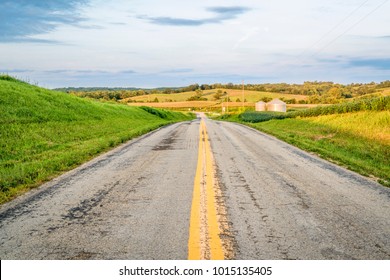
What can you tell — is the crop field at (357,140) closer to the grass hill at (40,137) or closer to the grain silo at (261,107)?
the grass hill at (40,137)

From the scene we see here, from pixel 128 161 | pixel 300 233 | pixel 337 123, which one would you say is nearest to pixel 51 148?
pixel 128 161

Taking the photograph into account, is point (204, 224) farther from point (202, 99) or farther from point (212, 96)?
point (212, 96)

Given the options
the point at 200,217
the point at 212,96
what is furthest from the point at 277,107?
the point at 200,217

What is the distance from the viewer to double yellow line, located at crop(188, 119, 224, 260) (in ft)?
12.5

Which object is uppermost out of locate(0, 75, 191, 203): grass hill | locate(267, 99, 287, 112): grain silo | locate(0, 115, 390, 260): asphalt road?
locate(267, 99, 287, 112): grain silo

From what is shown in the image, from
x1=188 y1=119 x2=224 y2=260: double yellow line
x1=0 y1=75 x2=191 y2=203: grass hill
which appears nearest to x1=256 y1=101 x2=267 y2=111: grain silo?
x1=0 y1=75 x2=191 y2=203: grass hill

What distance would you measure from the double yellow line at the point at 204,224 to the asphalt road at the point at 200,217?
0.8 inches

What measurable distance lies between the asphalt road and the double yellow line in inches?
0.8

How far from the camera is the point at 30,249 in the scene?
393 centimetres

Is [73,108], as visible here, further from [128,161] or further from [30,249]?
[30,249]

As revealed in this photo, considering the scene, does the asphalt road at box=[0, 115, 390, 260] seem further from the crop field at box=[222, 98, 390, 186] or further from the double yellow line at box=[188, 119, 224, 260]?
the crop field at box=[222, 98, 390, 186]

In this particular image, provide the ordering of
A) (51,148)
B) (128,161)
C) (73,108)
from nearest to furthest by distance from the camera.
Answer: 1. (128,161)
2. (51,148)
3. (73,108)

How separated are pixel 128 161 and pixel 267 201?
217 inches

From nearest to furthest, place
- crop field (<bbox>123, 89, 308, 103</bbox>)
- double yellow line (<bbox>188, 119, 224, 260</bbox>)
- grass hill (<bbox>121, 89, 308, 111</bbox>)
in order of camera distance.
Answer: double yellow line (<bbox>188, 119, 224, 260</bbox>)
grass hill (<bbox>121, 89, 308, 111</bbox>)
crop field (<bbox>123, 89, 308, 103</bbox>)
